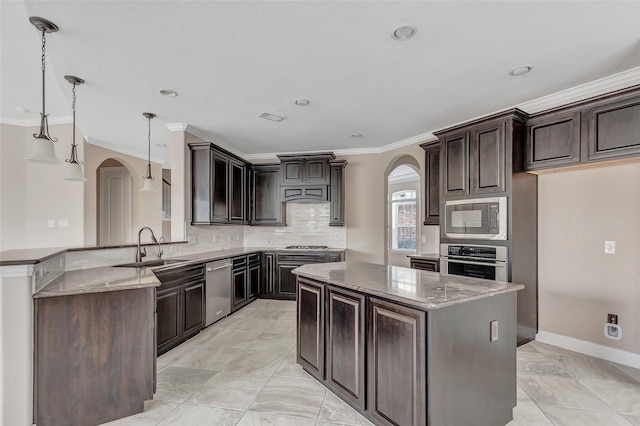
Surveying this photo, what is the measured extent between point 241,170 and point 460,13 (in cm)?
419

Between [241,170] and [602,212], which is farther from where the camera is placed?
[241,170]

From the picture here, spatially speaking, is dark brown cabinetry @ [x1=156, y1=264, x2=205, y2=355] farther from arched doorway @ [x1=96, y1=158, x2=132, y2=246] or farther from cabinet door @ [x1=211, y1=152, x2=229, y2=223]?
arched doorway @ [x1=96, y1=158, x2=132, y2=246]

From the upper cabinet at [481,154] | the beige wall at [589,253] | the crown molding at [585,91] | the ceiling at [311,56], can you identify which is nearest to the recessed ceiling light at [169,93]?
the ceiling at [311,56]

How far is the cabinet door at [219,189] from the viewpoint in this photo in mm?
4504

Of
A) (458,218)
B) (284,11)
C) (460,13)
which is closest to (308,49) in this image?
(284,11)

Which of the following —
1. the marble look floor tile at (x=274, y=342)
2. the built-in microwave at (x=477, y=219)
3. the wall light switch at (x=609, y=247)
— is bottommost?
the marble look floor tile at (x=274, y=342)

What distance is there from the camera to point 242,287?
15.9 feet

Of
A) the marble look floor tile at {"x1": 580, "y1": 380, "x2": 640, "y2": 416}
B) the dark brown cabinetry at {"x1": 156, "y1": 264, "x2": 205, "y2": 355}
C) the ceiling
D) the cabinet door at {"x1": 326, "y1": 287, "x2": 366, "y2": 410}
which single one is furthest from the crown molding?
the dark brown cabinetry at {"x1": 156, "y1": 264, "x2": 205, "y2": 355}

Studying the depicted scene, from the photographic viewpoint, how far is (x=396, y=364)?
1.84 m

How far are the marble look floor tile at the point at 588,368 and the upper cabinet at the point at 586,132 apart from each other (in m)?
1.87

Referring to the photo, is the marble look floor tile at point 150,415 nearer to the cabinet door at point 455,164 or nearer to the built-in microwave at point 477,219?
the built-in microwave at point 477,219

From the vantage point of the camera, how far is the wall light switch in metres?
3.02

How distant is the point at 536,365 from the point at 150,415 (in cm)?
326

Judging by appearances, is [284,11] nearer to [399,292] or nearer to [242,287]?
[399,292]
